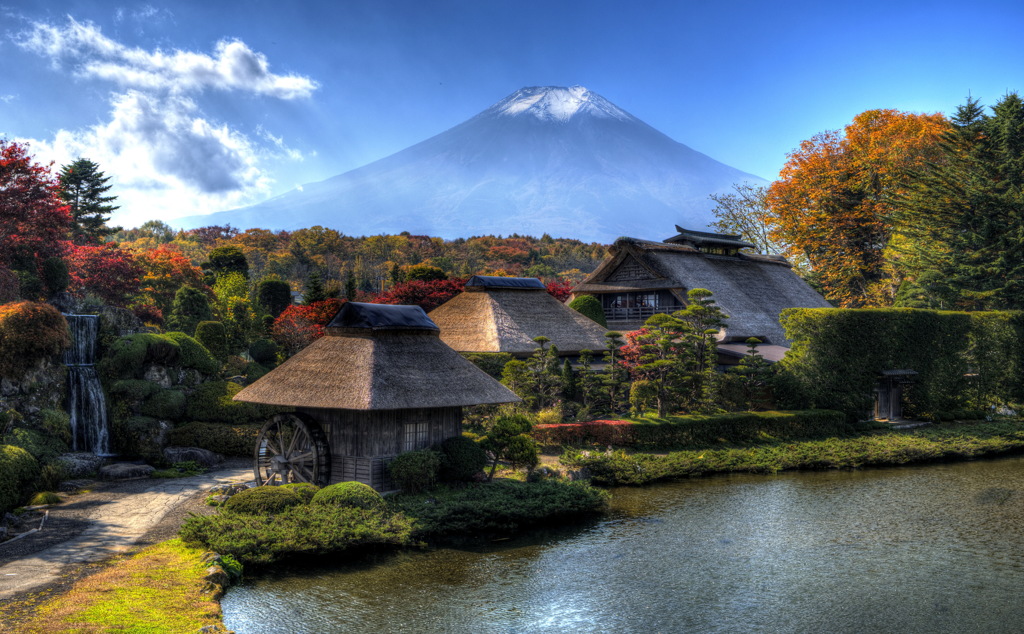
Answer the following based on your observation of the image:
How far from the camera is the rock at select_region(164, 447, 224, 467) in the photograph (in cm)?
2472

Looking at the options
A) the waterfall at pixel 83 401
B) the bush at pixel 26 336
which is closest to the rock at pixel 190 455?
the waterfall at pixel 83 401

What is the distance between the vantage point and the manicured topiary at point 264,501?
17.0 metres

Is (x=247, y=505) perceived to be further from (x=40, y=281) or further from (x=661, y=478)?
(x=40, y=281)

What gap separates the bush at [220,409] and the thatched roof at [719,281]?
929 inches

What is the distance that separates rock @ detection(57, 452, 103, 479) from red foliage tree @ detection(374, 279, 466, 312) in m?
19.4

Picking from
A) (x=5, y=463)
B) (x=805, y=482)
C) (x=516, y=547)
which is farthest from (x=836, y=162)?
(x=5, y=463)

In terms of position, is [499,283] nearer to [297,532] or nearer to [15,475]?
[297,532]

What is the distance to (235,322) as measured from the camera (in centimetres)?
3578

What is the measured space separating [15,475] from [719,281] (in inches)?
1399

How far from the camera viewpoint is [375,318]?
21.2 metres

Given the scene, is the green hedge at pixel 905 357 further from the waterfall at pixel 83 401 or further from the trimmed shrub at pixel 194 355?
the waterfall at pixel 83 401

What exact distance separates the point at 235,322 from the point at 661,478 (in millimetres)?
23280

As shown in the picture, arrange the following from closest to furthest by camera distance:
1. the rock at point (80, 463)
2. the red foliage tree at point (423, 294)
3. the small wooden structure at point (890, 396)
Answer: the rock at point (80, 463) → the small wooden structure at point (890, 396) → the red foliage tree at point (423, 294)

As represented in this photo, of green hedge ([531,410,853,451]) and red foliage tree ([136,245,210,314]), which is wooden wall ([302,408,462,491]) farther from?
red foliage tree ([136,245,210,314])
